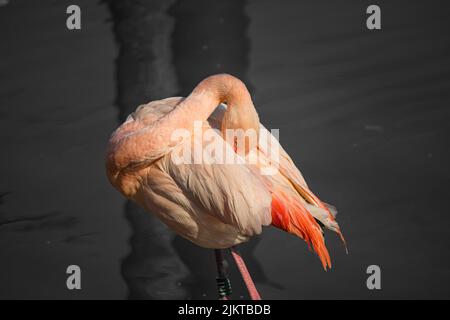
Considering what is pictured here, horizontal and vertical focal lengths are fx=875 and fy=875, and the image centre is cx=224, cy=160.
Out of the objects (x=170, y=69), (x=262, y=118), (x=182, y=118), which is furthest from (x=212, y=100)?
(x=170, y=69)

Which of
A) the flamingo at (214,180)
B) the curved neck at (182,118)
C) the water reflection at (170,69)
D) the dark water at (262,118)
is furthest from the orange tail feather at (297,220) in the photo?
the water reflection at (170,69)

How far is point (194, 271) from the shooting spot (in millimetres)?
4574

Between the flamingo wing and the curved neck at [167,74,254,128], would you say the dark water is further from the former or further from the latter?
the curved neck at [167,74,254,128]

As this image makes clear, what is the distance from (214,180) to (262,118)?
2144 millimetres

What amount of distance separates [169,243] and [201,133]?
1380 millimetres

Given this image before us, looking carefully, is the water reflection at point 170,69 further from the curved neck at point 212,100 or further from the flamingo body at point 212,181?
the curved neck at point 212,100

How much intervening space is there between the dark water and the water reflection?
0.04 ft

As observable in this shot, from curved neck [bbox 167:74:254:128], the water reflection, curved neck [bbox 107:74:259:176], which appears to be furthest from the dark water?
curved neck [bbox 167:74:254:128]

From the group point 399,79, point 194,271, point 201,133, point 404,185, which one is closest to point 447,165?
point 404,185

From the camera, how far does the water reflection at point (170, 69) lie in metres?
4.52

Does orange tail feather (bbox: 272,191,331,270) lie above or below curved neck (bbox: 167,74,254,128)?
below

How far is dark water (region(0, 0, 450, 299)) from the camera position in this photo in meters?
4.56

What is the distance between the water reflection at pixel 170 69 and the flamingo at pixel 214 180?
2.63ft

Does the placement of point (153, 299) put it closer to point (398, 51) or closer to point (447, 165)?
point (447, 165)
